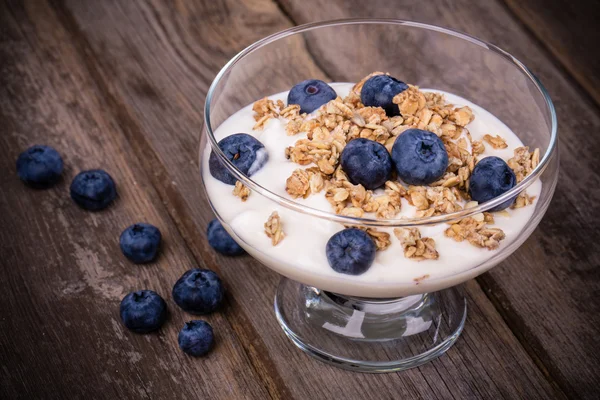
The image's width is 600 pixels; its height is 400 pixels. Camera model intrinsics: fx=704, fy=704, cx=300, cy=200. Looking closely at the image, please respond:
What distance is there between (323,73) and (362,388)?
0.76 m

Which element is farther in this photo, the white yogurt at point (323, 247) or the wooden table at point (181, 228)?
the wooden table at point (181, 228)

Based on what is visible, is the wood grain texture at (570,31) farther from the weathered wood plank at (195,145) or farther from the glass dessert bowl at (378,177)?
the weathered wood plank at (195,145)

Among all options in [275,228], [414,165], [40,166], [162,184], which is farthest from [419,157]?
[40,166]

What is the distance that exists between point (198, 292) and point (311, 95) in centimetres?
41

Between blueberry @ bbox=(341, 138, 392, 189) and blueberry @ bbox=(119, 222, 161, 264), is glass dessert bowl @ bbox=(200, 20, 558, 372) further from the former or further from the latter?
blueberry @ bbox=(119, 222, 161, 264)

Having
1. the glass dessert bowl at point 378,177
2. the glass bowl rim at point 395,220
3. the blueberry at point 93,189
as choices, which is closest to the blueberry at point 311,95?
the glass dessert bowl at point 378,177

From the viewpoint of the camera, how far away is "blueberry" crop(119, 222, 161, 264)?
4.47 ft

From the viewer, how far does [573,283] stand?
4.51ft

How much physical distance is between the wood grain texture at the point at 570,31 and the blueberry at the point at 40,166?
124cm

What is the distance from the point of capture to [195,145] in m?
1.63

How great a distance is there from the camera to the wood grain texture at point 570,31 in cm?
176

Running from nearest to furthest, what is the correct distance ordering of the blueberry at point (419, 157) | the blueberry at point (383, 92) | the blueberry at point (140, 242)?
the blueberry at point (419, 157), the blueberry at point (383, 92), the blueberry at point (140, 242)

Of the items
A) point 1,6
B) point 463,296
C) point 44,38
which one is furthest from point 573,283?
point 1,6

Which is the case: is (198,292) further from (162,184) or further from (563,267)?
(563,267)
